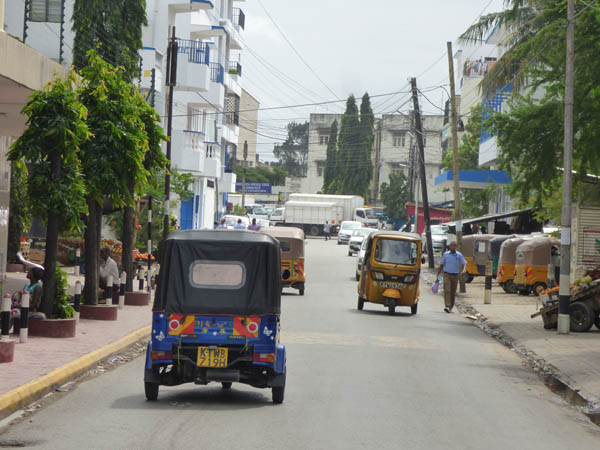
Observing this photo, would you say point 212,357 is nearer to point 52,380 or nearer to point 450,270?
point 52,380

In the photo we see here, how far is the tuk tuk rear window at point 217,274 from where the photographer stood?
40.3 ft

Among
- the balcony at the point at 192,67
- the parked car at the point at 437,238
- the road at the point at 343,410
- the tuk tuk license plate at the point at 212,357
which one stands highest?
the balcony at the point at 192,67

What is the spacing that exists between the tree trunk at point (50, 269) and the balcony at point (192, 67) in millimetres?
37103

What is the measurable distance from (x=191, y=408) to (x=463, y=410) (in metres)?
3.33

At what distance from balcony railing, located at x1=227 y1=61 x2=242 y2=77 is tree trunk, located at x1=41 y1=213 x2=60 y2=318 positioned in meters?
59.9

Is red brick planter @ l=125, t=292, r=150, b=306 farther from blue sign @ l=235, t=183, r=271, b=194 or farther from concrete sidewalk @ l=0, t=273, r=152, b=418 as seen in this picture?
blue sign @ l=235, t=183, r=271, b=194

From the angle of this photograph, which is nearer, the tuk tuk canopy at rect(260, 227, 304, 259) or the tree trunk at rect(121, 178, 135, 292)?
the tree trunk at rect(121, 178, 135, 292)

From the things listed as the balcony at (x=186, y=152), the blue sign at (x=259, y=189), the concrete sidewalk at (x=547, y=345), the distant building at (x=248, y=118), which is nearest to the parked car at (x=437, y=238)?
A: the balcony at (x=186, y=152)

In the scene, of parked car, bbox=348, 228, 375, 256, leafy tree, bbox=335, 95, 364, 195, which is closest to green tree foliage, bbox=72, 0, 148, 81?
parked car, bbox=348, 228, 375, 256

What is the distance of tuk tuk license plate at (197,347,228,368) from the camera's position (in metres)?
11.8

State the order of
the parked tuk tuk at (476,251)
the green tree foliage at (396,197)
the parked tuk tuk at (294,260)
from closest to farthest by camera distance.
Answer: the parked tuk tuk at (294,260) < the parked tuk tuk at (476,251) < the green tree foliage at (396,197)

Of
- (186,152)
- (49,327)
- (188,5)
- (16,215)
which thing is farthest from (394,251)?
(188,5)

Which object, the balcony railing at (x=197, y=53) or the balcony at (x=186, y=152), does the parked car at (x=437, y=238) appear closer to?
the balcony at (x=186, y=152)

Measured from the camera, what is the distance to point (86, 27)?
35.9 metres
